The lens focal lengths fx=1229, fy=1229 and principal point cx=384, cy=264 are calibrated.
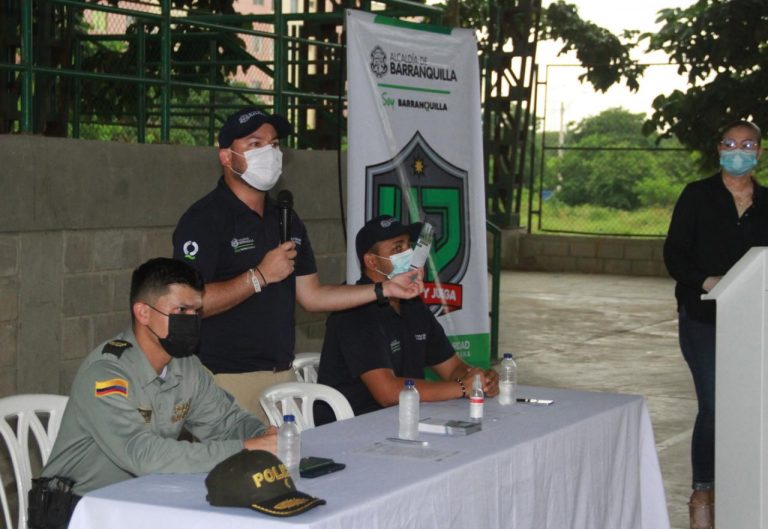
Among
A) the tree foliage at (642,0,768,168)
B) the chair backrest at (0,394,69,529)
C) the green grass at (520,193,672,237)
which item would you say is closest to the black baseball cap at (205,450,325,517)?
the chair backrest at (0,394,69,529)

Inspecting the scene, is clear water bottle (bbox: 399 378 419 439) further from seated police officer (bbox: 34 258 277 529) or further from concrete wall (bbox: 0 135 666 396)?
concrete wall (bbox: 0 135 666 396)

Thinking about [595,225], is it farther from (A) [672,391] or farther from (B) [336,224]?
(B) [336,224]

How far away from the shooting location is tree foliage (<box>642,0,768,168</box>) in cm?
941

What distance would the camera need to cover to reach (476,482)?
11.1ft

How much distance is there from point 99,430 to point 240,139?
1.47 m

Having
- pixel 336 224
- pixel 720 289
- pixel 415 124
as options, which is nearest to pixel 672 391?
pixel 336 224

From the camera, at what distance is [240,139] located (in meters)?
4.38

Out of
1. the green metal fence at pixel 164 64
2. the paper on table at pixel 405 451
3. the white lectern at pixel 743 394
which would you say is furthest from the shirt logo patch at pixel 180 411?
the green metal fence at pixel 164 64

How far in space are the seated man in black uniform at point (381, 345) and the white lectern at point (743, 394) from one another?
825mm

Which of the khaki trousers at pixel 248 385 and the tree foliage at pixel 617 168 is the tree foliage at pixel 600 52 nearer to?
the tree foliage at pixel 617 168

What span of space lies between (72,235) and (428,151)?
6.00 feet

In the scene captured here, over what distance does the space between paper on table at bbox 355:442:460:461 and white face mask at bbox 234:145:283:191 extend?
1200 mm

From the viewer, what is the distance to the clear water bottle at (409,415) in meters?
3.67

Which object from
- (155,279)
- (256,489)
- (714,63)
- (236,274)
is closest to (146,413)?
(155,279)
